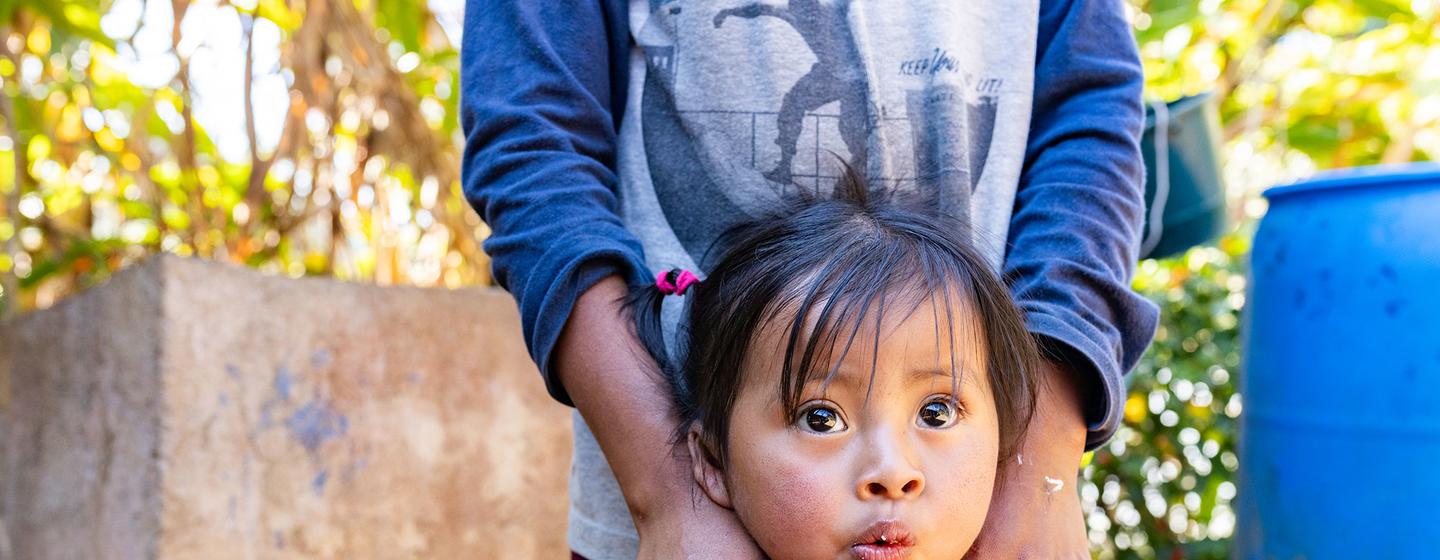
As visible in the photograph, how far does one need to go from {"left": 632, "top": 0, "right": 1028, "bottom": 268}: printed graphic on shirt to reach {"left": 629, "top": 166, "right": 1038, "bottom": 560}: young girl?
174 mm

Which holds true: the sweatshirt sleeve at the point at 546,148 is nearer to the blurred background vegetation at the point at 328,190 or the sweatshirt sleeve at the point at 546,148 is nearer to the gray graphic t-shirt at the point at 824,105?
the gray graphic t-shirt at the point at 824,105

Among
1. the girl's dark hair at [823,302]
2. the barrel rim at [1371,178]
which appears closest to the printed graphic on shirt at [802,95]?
the girl's dark hair at [823,302]

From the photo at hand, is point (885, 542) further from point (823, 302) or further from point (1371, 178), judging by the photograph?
point (1371, 178)

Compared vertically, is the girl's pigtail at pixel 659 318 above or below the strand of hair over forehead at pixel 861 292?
below

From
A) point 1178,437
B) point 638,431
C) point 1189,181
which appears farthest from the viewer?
point 1178,437

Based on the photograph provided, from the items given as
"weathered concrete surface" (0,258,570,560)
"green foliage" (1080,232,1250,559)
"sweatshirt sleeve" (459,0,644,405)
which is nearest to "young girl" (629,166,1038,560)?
"sweatshirt sleeve" (459,0,644,405)

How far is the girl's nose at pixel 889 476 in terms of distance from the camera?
91 centimetres

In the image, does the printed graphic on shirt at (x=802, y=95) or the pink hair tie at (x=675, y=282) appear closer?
the pink hair tie at (x=675, y=282)

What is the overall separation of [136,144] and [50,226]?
262mm

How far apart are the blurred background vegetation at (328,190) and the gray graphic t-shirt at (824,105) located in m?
1.49

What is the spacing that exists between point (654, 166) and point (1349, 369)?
1636mm

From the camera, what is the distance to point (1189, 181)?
1.81m

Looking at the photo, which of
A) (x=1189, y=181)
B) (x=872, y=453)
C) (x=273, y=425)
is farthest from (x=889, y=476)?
(x=273, y=425)

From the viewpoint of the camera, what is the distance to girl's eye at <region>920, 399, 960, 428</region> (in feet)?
3.18
